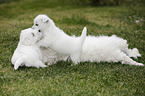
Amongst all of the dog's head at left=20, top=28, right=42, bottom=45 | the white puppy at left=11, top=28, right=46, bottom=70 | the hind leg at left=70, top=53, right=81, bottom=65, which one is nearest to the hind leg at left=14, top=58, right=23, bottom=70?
the white puppy at left=11, top=28, right=46, bottom=70

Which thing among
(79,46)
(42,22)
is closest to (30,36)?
(42,22)

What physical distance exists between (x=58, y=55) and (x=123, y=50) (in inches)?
58.3

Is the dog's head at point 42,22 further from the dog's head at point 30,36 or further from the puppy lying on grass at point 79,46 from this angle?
the dog's head at point 30,36

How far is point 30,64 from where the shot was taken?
12.9ft

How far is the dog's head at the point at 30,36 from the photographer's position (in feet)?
13.6

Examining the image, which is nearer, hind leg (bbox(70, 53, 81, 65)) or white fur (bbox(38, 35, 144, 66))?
hind leg (bbox(70, 53, 81, 65))

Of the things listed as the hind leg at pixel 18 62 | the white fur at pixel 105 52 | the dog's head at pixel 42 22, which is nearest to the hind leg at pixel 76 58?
Answer: the white fur at pixel 105 52

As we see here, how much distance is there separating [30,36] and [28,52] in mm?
403

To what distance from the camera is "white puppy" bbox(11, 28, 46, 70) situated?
3.85 meters

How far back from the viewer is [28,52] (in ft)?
13.0

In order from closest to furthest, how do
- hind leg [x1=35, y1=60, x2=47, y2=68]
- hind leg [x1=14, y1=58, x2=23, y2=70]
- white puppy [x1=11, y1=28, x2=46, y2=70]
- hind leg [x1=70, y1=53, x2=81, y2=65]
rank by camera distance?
1. hind leg [x1=14, y1=58, x2=23, y2=70]
2. white puppy [x1=11, y1=28, x2=46, y2=70]
3. hind leg [x1=35, y1=60, x2=47, y2=68]
4. hind leg [x1=70, y1=53, x2=81, y2=65]

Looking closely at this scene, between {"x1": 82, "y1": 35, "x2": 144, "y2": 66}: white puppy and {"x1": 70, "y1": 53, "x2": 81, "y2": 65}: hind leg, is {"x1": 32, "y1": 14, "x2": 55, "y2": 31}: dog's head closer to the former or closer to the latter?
{"x1": 70, "y1": 53, "x2": 81, "y2": 65}: hind leg

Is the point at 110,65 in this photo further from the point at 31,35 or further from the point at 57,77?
the point at 31,35

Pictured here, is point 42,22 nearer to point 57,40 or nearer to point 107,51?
point 57,40
